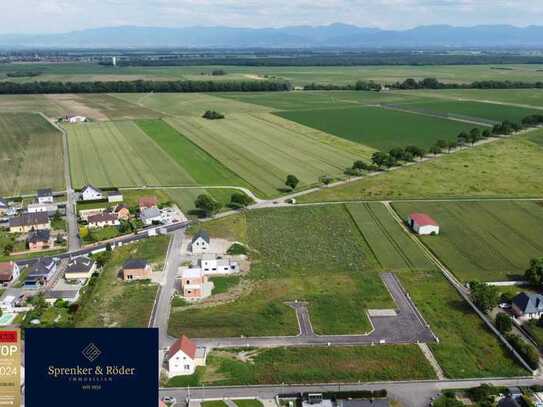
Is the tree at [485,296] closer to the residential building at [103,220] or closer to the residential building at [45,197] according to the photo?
the residential building at [103,220]

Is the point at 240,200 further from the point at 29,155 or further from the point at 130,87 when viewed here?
the point at 130,87

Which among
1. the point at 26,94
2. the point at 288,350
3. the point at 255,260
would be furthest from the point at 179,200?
the point at 26,94

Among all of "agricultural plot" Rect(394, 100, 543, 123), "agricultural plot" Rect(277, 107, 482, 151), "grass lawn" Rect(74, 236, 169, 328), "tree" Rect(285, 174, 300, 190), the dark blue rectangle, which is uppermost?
the dark blue rectangle

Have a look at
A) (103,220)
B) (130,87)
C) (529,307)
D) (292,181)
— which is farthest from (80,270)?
(130,87)

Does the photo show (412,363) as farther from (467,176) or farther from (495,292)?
(467,176)

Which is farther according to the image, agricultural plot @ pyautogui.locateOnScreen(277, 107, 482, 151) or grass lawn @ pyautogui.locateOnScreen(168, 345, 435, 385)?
agricultural plot @ pyautogui.locateOnScreen(277, 107, 482, 151)

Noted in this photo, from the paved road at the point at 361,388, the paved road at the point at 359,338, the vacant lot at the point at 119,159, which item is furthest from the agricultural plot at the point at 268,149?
the paved road at the point at 361,388

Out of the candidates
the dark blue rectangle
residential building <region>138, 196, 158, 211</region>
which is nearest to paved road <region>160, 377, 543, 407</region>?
the dark blue rectangle

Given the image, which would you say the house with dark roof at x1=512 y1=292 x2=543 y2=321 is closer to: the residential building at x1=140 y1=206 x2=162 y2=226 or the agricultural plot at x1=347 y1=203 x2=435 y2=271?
the agricultural plot at x1=347 y1=203 x2=435 y2=271
